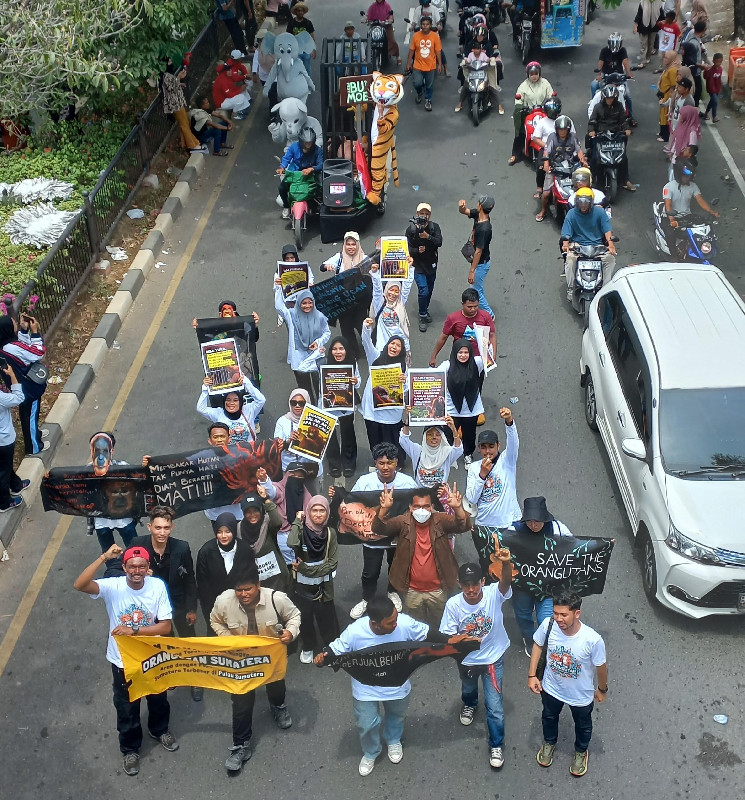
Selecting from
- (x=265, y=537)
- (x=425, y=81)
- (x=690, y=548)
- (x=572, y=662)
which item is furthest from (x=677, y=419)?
(x=425, y=81)

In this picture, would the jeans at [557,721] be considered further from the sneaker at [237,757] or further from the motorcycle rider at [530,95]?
the motorcycle rider at [530,95]

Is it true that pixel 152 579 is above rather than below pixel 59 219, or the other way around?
above

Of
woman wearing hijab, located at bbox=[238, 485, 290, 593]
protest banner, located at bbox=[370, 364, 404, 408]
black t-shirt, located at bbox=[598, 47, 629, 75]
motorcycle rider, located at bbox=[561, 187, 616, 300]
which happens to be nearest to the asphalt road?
motorcycle rider, located at bbox=[561, 187, 616, 300]

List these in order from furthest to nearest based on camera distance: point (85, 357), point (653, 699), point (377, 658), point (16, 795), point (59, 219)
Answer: point (59, 219), point (85, 357), point (653, 699), point (16, 795), point (377, 658)

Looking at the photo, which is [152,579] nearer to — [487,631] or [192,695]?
[192,695]

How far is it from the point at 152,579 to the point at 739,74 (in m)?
15.4

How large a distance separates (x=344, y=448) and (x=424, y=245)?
316 centimetres

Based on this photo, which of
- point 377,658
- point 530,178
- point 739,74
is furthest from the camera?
point 739,74

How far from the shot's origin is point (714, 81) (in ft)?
59.5

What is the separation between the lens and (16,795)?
26.3ft

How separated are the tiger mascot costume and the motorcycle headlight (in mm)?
8213

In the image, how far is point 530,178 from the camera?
1722 centimetres

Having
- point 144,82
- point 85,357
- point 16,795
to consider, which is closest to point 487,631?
point 16,795

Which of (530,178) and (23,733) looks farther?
(530,178)
